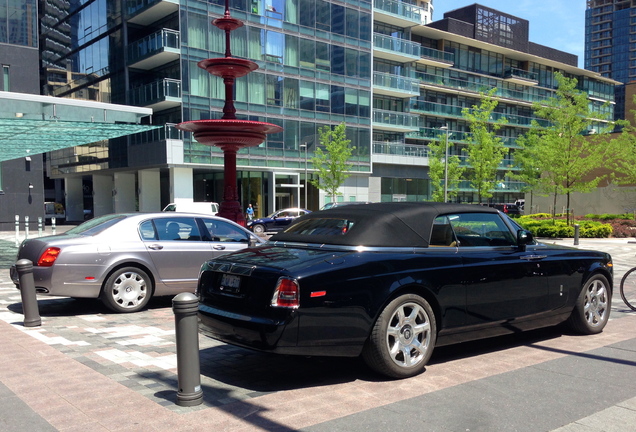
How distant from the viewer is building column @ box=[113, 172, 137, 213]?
45.2 m

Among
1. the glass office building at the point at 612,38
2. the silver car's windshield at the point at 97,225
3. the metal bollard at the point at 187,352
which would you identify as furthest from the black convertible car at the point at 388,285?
the glass office building at the point at 612,38

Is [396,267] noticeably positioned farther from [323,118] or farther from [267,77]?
[323,118]

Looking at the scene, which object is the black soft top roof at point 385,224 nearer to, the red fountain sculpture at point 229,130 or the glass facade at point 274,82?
the red fountain sculpture at point 229,130

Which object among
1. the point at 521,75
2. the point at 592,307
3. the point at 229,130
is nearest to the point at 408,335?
the point at 592,307

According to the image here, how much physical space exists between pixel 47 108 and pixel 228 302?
31.6ft

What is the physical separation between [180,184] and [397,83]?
22.3m

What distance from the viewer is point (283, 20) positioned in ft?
134

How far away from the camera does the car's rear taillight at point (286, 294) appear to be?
4.55 m

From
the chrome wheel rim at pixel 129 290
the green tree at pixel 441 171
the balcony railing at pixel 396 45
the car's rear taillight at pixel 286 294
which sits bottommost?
the chrome wheel rim at pixel 129 290

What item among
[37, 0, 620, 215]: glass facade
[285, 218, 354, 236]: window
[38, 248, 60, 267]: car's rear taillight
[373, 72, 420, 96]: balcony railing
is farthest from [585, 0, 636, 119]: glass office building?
[38, 248, 60, 267]: car's rear taillight

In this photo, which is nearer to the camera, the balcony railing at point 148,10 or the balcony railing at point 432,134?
the balcony railing at point 148,10

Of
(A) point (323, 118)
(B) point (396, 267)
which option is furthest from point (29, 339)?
(A) point (323, 118)

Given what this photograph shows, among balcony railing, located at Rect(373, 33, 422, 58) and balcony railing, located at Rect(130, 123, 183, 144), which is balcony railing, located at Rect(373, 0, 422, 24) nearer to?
balcony railing, located at Rect(373, 33, 422, 58)

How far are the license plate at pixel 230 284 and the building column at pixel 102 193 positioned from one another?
47.5m
